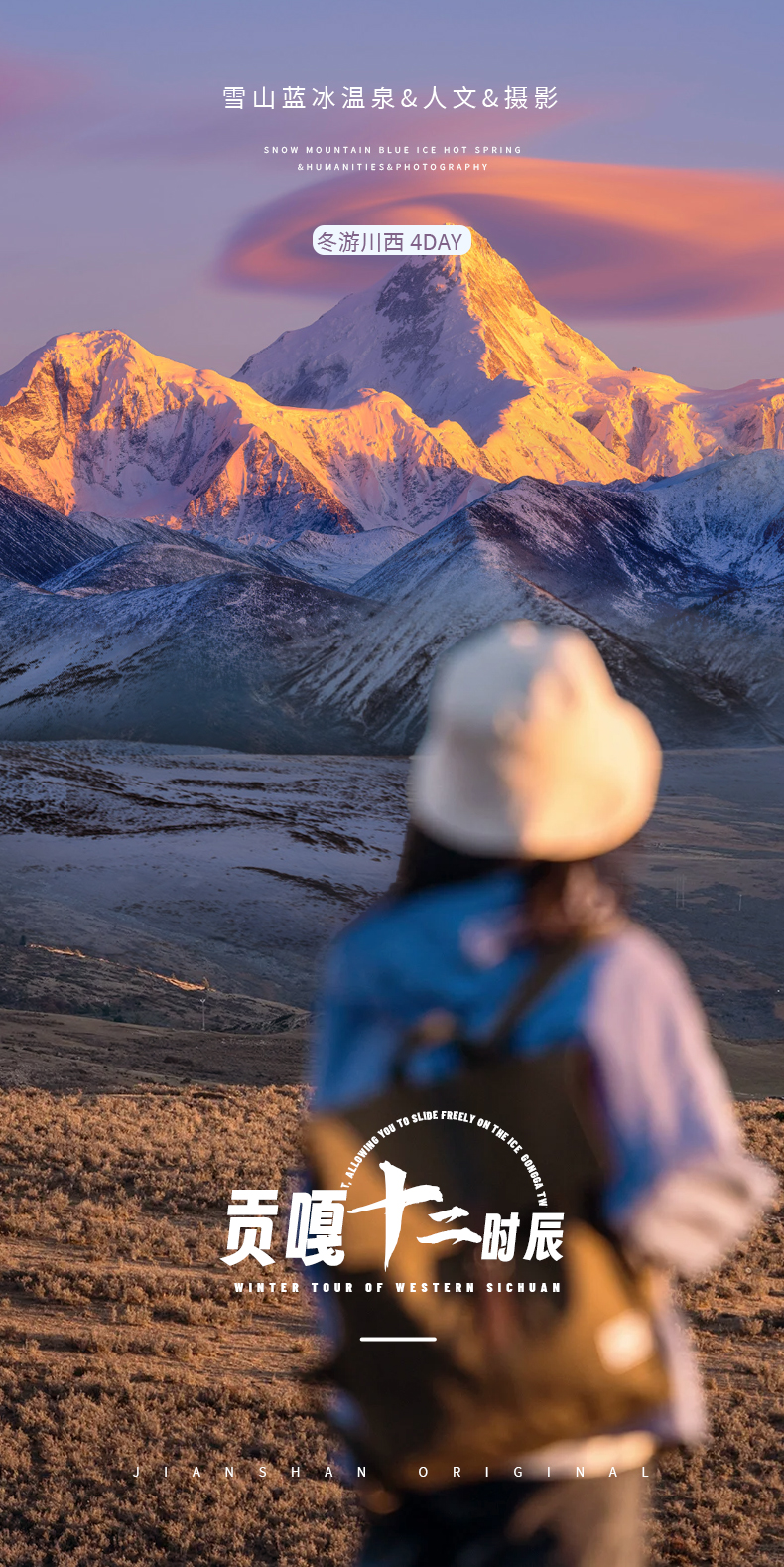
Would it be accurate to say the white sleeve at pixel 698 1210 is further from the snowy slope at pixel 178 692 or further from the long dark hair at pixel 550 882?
the snowy slope at pixel 178 692

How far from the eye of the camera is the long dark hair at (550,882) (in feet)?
8.08

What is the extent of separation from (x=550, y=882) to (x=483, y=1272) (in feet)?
2.54

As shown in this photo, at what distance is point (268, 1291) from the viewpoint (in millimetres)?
12586

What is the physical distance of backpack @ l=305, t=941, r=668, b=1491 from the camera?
2.45 metres

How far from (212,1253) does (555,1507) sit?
11.5 m

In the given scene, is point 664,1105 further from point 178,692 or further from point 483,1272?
point 178,692

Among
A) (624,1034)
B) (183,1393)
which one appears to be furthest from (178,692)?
(624,1034)

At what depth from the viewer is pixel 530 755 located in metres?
2.50

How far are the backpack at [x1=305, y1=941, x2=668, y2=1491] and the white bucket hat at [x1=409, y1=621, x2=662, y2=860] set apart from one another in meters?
0.24

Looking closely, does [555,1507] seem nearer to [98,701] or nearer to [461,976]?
[461,976]

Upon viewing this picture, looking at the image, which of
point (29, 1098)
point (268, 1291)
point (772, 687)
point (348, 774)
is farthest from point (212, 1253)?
point (772, 687)

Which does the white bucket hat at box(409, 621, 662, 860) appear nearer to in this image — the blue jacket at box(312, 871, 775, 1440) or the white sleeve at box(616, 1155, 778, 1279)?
the blue jacket at box(312, 871, 775, 1440)

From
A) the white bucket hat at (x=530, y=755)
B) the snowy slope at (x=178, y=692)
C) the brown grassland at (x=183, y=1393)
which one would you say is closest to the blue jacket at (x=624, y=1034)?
the white bucket hat at (x=530, y=755)

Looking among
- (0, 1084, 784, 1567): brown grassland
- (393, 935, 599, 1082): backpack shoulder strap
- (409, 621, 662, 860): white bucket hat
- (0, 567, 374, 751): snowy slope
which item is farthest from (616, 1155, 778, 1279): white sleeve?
(0, 567, 374, 751): snowy slope
